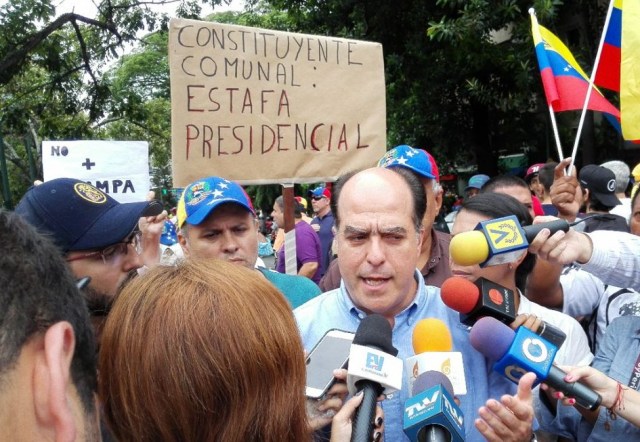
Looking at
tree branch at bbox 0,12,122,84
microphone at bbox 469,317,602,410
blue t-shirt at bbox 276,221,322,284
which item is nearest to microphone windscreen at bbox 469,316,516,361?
microphone at bbox 469,317,602,410

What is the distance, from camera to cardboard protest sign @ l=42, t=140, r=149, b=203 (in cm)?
483

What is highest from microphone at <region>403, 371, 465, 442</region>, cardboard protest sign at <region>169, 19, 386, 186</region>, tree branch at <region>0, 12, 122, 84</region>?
tree branch at <region>0, 12, 122, 84</region>

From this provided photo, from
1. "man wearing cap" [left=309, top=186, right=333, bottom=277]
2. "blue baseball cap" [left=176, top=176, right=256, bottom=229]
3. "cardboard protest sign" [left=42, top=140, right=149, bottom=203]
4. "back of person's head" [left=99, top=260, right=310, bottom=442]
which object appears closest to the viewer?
"back of person's head" [left=99, top=260, right=310, bottom=442]

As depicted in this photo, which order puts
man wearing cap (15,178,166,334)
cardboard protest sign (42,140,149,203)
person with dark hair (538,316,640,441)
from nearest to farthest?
person with dark hair (538,316,640,441)
man wearing cap (15,178,166,334)
cardboard protest sign (42,140,149,203)

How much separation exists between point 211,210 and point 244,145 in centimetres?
87

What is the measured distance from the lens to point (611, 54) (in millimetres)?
4945

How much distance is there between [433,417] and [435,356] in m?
0.30

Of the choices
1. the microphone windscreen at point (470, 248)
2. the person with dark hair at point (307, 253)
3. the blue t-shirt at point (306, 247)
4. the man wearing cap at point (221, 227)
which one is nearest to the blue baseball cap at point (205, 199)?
the man wearing cap at point (221, 227)

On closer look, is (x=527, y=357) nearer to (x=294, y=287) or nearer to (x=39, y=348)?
(x=39, y=348)

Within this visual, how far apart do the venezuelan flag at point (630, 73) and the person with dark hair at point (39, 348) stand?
3.74m

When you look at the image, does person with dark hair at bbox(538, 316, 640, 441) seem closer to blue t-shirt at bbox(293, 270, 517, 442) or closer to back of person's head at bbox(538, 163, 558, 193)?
blue t-shirt at bbox(293, 270, 517, 442)

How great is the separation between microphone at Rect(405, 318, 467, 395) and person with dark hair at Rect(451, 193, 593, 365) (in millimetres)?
429

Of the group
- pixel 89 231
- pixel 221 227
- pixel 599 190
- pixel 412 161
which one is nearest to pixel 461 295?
pixel 89 231

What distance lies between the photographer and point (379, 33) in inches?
468
